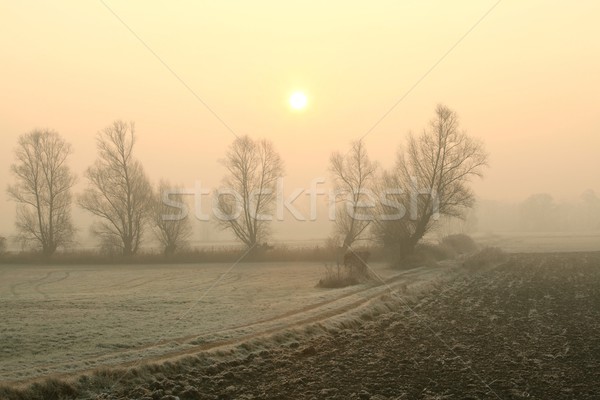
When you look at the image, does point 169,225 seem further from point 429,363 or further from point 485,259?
point 429,363

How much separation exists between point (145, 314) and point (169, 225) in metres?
41.1

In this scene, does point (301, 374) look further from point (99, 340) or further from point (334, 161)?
point (334, 161)

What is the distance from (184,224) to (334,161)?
808 inches

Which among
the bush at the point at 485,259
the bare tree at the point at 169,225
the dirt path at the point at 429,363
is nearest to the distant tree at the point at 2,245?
the bare tree at the point at 169,225

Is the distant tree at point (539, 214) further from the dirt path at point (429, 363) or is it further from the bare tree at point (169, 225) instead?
the dirt path at point (429, 363)

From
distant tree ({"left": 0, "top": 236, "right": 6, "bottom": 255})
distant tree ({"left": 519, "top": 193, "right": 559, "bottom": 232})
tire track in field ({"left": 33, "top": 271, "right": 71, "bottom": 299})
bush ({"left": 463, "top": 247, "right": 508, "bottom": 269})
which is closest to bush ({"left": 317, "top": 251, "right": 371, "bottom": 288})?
bush ({"left": 463, "top": 247, "right": 508, "bottom": 269})

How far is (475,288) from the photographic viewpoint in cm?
2822

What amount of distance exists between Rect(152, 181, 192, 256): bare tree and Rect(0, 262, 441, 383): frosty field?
70.0 feet

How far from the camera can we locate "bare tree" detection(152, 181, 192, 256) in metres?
60.2

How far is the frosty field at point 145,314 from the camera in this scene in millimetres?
13609

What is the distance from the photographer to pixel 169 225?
198ft

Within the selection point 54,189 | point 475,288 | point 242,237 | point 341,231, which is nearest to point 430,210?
point 341,231

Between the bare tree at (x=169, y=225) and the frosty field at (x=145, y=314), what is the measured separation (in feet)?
70.0

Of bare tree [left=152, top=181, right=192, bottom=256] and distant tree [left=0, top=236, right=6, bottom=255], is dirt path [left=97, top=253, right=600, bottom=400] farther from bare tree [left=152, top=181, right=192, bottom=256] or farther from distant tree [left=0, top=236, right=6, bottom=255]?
distant tree [left=0, top=236, right=6, bottom=255]
